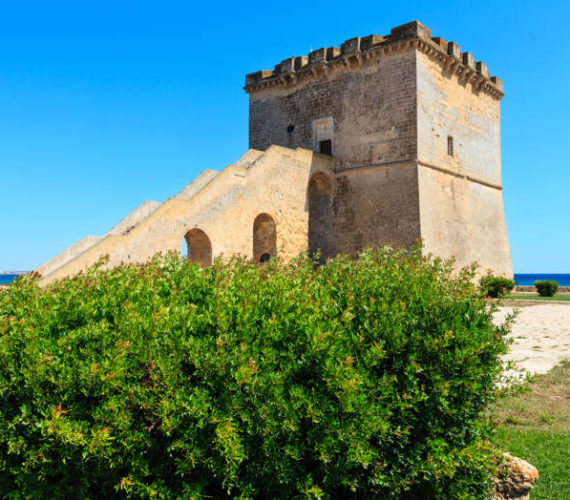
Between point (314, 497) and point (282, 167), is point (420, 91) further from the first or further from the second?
point (314, 497)

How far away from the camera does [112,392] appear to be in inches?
127

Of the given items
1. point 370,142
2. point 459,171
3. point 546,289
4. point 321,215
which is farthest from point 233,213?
point 546,289

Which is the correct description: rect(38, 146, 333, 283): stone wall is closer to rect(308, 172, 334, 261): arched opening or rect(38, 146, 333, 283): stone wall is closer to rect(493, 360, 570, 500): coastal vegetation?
rect(308, 172, 334, 261): arched opening

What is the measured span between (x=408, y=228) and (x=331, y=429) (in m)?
15.1

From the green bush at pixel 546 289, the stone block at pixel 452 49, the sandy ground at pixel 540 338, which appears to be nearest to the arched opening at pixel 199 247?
the sandy ground at pixel 540 338

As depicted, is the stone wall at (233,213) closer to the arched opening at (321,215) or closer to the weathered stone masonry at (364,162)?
the weathered stone masonry at (364,162)

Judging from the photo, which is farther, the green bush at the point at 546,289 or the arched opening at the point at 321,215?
the green bush at the point at 546,289

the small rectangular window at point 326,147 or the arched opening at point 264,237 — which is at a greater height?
the small rectangular window at point 326,147

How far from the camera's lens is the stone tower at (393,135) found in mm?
17844

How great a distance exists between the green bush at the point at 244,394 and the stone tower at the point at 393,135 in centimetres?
1299

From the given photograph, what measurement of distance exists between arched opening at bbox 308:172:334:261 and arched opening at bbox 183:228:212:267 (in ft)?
18.7

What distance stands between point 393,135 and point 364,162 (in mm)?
1373

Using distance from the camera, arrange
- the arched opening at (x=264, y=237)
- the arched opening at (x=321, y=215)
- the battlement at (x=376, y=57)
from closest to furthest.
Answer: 1. the arched opening at (x=264, y=237)
2. the battlement at (x=376, y=57)
3. the arched opening at (x=321, y=215)

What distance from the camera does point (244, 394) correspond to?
10.7 ft
